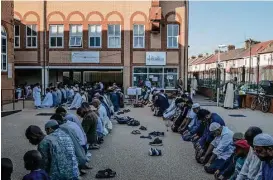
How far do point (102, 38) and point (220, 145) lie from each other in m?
26.9

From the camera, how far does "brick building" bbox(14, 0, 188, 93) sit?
33625 mm

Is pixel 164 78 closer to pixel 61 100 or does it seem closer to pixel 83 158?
pixel 61 100

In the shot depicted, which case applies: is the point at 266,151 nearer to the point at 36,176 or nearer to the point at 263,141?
the point at 263,141

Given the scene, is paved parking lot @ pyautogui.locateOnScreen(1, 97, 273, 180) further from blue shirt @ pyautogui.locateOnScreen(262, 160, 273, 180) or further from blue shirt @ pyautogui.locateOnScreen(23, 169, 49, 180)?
blue shirt @ pyautogui.locateOnScreen(23, 169, 49, 180)

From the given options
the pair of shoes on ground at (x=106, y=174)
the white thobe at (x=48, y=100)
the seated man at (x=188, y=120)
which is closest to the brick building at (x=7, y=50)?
the white thobe at (x=48, y=100)

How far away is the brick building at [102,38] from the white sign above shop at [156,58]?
0.09m

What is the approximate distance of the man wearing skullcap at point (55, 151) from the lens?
18.6 feet

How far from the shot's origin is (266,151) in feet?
15.7

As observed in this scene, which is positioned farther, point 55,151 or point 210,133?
point 210,133

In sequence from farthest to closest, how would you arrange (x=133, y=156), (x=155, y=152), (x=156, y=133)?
(x=156, y=133) < (x=155, y=152) < (x=133, y=156)

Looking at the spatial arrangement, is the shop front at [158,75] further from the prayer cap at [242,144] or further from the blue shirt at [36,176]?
the blue shirt at [36,176]

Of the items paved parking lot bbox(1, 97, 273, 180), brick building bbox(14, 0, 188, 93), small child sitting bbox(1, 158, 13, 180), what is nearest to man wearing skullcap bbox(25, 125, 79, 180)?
small child sitting bbox(1, 158, 13, 180)

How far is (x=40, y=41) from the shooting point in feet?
111

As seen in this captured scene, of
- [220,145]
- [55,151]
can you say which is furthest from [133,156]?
[55,151]
